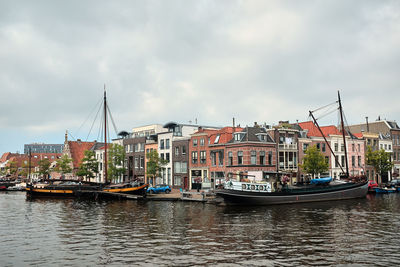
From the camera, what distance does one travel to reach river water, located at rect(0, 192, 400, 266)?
18.9 m

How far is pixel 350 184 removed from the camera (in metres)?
51.8

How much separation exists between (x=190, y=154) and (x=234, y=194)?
1075 inches

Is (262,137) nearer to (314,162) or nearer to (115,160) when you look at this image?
(314,162)

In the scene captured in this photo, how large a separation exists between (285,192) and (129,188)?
24.8 m

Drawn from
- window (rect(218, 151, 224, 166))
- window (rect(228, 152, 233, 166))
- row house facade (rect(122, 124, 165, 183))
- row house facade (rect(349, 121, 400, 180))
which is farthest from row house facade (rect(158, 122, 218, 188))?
row house facade (rect(349, 121, 400, 180))

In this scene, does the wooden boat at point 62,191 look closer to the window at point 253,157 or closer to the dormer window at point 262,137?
the window at point 253,157

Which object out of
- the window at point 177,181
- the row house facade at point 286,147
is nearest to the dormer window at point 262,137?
the row house facade at point 286,147

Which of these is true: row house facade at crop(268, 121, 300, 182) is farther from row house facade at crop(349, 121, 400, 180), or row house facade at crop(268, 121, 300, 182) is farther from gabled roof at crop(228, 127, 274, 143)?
row house facade at crop(349, 121, 400, 180)

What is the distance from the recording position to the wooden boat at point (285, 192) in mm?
44219

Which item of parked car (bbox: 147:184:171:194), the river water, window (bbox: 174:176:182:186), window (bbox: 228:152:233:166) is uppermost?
window (bbox: 228:152:233:166)

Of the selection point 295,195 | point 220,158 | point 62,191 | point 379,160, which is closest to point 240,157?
point 220,158

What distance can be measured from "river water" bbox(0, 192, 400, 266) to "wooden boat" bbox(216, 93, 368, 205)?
5.95m

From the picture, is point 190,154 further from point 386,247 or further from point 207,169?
point 386,247

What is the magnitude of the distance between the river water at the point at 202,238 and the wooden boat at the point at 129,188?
1873 cm
